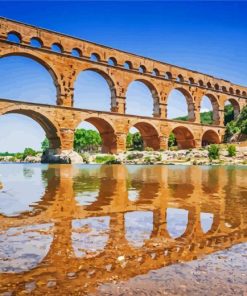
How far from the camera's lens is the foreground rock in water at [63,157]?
2891 cm

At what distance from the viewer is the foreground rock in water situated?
28.9 m

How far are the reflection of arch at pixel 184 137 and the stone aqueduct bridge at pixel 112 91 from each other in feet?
0.44

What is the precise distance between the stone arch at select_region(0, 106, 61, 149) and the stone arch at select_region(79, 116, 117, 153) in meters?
4.09

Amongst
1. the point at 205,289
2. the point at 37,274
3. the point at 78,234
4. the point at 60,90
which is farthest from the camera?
the point at 60,90

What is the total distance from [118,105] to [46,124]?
29.4ft

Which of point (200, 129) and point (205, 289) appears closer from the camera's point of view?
point (205, 289)

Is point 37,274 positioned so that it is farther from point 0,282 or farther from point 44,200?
point 44,200

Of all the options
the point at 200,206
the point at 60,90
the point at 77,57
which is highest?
the point at 77,57

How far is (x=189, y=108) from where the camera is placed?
4412 centimetres

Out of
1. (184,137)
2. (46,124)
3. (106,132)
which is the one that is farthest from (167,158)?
(184,137)

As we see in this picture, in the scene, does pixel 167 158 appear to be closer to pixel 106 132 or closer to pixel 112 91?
pixel 106 132

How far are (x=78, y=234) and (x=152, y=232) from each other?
78cm

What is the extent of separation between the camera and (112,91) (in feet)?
118

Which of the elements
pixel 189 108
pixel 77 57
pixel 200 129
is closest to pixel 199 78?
pixel 189 108
